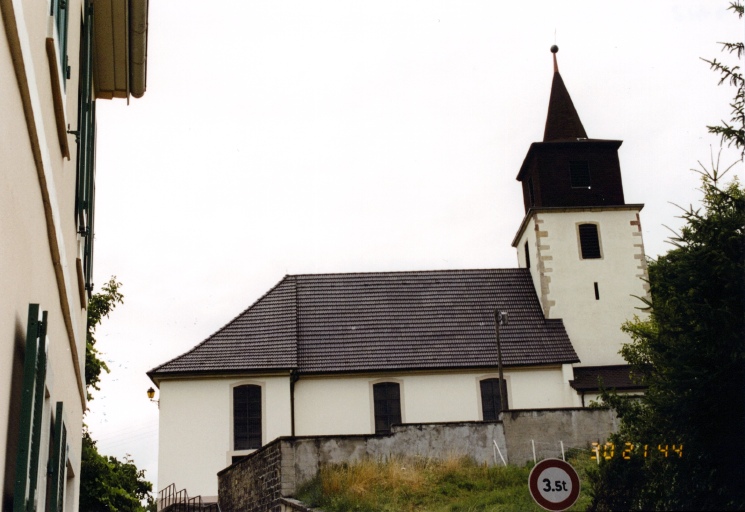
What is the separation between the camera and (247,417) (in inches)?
1238

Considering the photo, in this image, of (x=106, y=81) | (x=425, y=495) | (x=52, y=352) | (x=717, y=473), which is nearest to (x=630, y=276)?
(x=425, y=495)

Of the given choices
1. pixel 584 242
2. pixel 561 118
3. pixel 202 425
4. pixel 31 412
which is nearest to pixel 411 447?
pixel 202 425

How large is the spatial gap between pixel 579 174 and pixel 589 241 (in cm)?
266

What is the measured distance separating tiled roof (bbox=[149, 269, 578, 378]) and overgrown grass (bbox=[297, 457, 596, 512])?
9859mm

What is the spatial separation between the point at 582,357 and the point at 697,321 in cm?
2055

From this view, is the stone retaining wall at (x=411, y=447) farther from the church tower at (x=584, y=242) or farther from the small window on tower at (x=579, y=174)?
the small window on tower at (x=579, y=174)

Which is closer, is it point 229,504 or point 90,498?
point 90,498

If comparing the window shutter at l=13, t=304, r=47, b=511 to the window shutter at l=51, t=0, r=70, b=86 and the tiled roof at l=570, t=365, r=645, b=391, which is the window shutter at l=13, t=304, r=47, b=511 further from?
the tiled roof at l=570, t=365, r=645, b=391

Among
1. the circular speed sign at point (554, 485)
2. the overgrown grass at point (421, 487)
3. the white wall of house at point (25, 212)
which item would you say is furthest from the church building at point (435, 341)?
the white wall of house at point (25, 212)

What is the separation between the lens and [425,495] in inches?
813

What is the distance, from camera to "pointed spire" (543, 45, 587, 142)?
37.7 m

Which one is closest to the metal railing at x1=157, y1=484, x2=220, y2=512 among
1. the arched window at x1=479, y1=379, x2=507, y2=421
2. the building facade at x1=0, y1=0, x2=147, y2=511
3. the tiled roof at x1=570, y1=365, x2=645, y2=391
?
the arched window at x1=479, y1=379, x2=507, y2=421

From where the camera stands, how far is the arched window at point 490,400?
3244cm

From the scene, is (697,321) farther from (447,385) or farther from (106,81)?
(447,385)
